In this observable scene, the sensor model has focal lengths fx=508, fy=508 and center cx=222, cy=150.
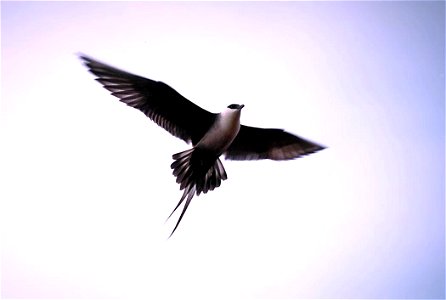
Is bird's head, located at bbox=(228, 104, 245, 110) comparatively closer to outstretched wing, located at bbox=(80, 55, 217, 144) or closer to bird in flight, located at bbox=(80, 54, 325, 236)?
bird in flight, located at bbox=(80, 54, 325, 236)

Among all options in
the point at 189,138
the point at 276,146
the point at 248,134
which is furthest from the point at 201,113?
the point at 276,146

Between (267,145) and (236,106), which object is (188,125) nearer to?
(236,106)

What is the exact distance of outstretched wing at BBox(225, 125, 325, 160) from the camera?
4938mm

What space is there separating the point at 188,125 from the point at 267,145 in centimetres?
89

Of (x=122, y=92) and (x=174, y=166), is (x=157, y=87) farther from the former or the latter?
(x=174, y=166)

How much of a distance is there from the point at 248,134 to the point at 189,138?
0.62m

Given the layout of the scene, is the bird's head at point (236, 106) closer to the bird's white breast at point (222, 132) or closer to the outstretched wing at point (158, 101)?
the bird's white breast at point (222, 132)

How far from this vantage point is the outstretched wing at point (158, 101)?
420 centimetres

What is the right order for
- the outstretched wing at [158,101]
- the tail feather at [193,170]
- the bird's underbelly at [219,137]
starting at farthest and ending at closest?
the tail feather at [193,170], the bird's underbelly at [219,137], the outstretched wing at [158,101]

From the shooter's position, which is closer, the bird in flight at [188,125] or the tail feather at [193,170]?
the bird in flight at [188,125]

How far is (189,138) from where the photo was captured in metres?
4.67

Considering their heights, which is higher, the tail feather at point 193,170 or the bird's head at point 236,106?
the bird's head at point 236,106

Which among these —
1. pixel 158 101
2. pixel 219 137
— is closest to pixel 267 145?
pixel 219 137

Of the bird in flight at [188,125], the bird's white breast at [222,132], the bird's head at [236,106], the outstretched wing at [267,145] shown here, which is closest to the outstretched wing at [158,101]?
the bird in flight at [188,125]
